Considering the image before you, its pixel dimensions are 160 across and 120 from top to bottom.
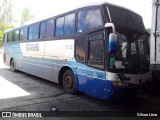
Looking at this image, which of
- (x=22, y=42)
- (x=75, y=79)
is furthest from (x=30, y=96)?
(x=22, y=42)

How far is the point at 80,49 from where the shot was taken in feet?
21.7

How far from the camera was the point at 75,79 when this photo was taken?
682 cm

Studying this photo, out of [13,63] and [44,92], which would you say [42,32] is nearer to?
[44,92]

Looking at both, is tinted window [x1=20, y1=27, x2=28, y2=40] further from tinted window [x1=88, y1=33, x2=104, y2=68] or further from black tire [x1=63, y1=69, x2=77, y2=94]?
tinted window [x1=88, y1=33, x2=104, y2=68]

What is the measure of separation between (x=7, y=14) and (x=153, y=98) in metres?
44.4

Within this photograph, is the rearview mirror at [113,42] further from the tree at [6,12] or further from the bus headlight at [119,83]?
the tree at [6,12]

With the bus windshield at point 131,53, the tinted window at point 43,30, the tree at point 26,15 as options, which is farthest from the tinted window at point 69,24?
the tree at point 26,15

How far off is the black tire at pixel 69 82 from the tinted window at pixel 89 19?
1.63 metres

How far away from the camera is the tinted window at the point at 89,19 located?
603 centimetres

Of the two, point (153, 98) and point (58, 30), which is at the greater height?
point (58, 30)

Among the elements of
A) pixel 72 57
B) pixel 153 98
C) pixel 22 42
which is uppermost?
pixel 22 42

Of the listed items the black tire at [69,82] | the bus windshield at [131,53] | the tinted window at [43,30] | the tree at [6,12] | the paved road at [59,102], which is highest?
the tree at [6,12]

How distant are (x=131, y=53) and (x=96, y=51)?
41.2 inches

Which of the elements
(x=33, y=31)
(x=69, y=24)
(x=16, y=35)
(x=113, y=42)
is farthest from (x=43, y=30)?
(x=113, y=42)
